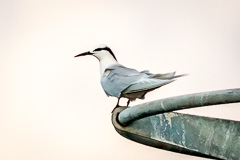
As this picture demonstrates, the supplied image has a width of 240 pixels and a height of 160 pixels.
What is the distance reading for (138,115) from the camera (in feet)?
18.6

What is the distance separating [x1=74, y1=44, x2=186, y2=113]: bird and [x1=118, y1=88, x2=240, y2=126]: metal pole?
81cm

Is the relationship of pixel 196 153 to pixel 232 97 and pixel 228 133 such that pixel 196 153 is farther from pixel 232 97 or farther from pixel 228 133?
pixel 232 97

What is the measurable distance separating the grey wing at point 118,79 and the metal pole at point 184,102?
1242 millimetres

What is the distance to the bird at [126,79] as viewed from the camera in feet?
21.6

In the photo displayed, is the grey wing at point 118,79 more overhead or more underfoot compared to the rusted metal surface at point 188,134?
more overhead

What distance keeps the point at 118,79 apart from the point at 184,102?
205 centimetres

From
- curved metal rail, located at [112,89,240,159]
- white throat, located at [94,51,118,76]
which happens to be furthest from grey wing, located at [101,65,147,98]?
curved metal rail, located at [112,89,240,159]

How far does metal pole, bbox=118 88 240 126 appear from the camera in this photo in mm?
5070

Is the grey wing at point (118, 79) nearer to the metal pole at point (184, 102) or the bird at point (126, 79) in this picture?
the bird at point (126, 79)

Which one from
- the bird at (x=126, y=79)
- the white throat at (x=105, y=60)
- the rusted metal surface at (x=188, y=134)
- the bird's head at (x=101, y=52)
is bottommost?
the rusted metal surface at (x=188, y=134)

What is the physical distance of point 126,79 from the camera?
280 inches

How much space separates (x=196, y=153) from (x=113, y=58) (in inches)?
88.8

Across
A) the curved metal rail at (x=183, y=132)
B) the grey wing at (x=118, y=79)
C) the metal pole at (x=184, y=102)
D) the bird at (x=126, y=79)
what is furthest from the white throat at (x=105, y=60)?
the metal pole at (x=184, y=102)

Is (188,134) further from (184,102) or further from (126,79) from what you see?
(126,79)
